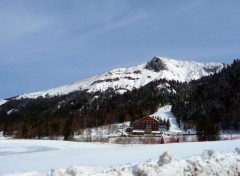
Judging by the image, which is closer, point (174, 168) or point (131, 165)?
point (174, 168)

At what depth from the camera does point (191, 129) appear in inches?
5969

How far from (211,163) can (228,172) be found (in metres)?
0.69

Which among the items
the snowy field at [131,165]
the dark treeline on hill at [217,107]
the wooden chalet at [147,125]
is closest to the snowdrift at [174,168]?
the snowy field at [131,165]

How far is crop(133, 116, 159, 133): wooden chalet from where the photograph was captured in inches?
6033

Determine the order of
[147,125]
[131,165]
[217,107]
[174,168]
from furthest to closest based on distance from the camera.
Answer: [217,107] < [147,125] < [131,165] < [174,168]

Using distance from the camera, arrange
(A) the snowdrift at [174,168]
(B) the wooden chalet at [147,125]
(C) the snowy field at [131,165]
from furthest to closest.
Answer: (B) the wooden chalet at [147,125] → (C) the snowy field at [131,165] → (A) the snowdrift at [174,168]

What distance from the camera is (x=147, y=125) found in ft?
504

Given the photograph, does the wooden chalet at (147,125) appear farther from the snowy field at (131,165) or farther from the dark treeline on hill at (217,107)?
the snowy field at (131,165)

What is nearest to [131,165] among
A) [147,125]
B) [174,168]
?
[174,168]

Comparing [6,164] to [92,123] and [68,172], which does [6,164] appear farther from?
[92,123]

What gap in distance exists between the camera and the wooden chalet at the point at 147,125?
15325cm

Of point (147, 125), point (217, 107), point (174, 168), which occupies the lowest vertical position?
point (174, 168)

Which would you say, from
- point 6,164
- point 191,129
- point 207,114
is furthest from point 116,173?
point 207,114

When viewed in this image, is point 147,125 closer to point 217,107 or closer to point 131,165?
point 217,107
